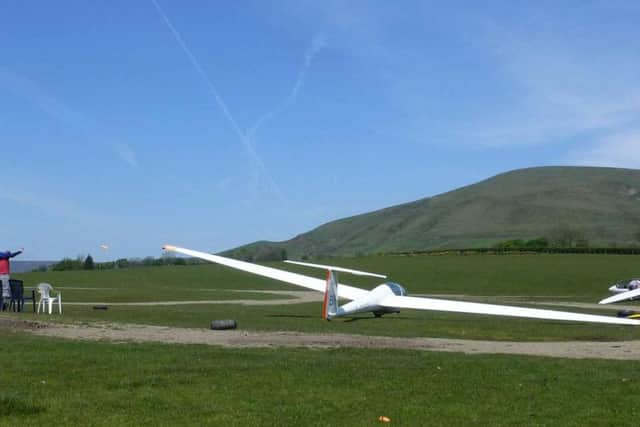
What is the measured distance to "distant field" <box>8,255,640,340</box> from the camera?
23.0 meters

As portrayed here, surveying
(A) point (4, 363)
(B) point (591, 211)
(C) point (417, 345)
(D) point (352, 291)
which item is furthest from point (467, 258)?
(B) point (591, 211)

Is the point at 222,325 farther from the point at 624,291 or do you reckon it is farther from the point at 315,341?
the point at 624,291

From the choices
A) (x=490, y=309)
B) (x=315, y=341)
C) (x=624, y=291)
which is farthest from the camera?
(x=624, y=291)

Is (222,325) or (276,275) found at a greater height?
(276,275)

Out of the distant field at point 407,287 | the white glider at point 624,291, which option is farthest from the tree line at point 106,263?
the white glider at point 624,291

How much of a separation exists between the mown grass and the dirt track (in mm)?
1775

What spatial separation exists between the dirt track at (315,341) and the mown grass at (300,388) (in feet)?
5.82

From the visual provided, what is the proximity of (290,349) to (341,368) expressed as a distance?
3.24 m

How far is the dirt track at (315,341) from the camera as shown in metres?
16.9

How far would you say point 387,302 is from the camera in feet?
90.9

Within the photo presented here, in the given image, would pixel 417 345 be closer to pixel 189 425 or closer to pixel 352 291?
pixel 189 425

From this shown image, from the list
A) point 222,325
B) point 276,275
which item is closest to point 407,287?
point 276,275

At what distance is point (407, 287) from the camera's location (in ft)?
203

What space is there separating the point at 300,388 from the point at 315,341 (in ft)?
23.7
